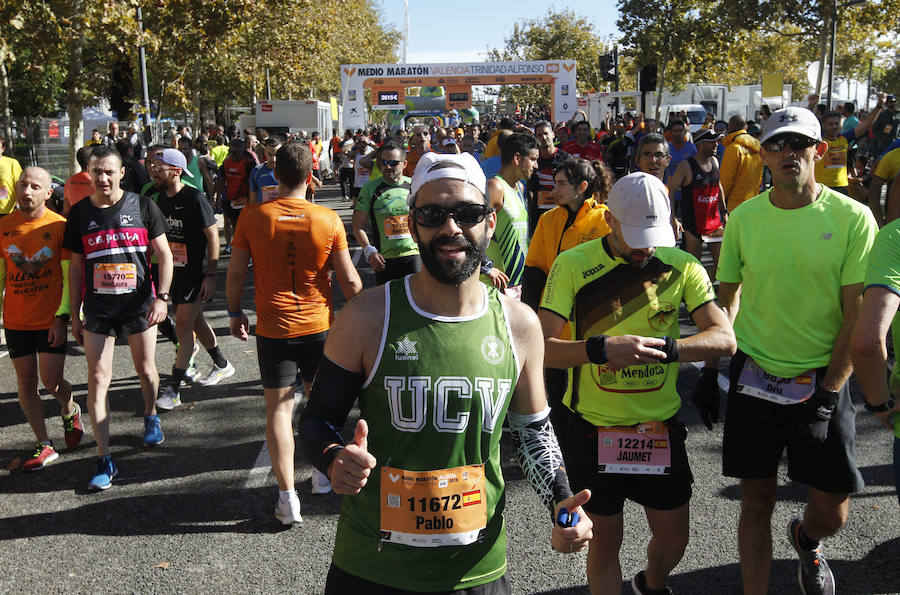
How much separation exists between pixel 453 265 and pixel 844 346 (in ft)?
6.35

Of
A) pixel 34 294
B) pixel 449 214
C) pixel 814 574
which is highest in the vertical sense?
pixel 449 214

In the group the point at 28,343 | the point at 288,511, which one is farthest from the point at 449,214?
the point at 28,343

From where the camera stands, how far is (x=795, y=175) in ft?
11.4

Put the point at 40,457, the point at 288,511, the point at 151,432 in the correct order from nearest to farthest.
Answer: the point at 288,511 → the point at 40,457 → the point at 151,432

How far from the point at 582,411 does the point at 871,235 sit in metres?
1.39

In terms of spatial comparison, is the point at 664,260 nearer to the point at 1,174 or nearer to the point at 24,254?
the point at 24,254

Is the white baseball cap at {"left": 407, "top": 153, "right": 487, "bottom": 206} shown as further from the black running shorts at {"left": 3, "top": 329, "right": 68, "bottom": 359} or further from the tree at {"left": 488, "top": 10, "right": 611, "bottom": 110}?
the tree at {"left": 488, "top": 10, "right": 611, "bottom": 110}

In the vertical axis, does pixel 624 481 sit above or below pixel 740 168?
below

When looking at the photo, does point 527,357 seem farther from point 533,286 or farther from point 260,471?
point 260,471

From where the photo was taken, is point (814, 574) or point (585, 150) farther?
point (585, 150)

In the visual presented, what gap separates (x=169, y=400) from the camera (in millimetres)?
6688

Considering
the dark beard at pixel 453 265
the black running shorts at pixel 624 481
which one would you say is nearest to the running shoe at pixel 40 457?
the black running shorts at pixel 624 481

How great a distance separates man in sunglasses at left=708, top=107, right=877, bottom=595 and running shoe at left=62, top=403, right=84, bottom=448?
4.42 m

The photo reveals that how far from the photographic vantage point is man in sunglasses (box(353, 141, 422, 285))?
22.7ft
